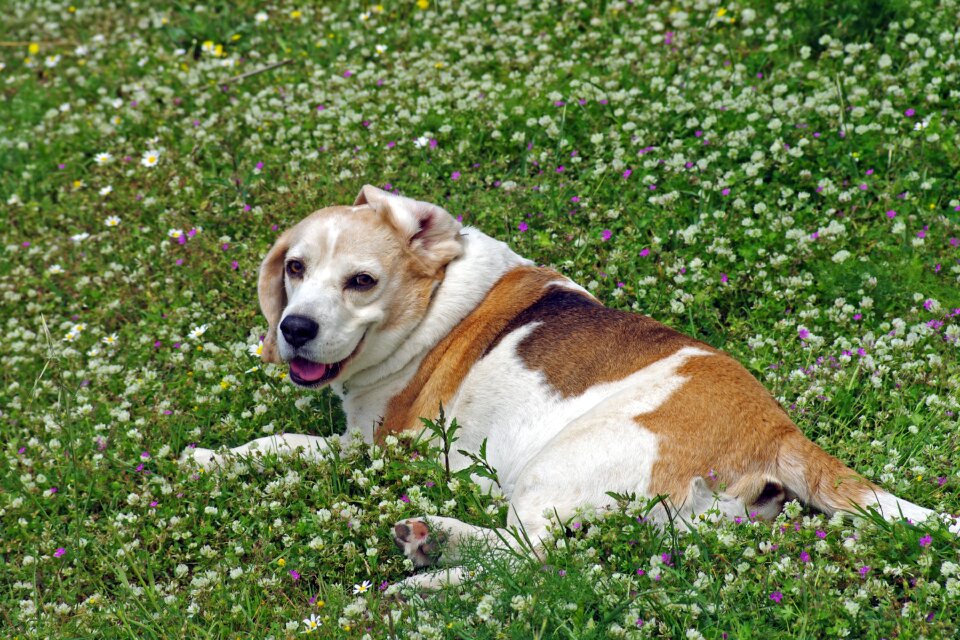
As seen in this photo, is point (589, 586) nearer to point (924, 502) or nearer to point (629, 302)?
point (924, 502)

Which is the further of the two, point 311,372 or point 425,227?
point 425,227

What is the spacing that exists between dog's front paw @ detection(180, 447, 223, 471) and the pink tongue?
0.56 meters

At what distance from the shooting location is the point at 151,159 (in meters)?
7.47

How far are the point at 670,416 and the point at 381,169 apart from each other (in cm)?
348

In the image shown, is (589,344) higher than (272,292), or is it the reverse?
(589,344)

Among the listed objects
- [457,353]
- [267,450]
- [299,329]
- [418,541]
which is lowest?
[267,450]

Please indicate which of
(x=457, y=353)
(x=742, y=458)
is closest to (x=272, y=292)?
(x=457, y=353)

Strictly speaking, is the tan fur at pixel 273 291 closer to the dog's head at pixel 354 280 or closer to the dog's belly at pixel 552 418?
the dog's head at pixel 354 280

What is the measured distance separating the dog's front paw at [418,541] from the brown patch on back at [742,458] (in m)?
0.92

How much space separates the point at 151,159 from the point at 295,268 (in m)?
3.06

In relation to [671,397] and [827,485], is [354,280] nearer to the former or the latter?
[671,397]

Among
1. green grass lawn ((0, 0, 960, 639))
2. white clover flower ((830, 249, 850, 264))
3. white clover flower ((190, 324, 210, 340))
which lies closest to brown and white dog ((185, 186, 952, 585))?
green grass lawn ((0, 0, 960, 639))

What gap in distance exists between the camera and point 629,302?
574cm

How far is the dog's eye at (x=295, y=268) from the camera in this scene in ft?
16.3
